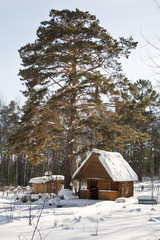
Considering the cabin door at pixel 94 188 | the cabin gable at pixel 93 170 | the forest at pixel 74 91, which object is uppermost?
the forest at pixel 74 91

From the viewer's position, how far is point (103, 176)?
64.8 ft

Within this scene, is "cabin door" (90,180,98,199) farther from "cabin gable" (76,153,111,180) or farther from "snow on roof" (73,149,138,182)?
"snow on roof" (73,149,138,182)

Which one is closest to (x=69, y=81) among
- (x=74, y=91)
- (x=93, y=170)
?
(x=74, y=91)

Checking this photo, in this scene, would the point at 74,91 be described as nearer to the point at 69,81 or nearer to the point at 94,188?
the point at 69,81

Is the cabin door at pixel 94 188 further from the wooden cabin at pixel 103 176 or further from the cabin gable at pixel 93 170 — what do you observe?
the cabin gable at pixel 93 170

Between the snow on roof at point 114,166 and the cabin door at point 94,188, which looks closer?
the snow on roof at point 114,166

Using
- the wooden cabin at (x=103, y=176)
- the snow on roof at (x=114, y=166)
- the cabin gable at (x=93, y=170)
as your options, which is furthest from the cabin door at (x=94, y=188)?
the snow on roof at (x=114, y=166)

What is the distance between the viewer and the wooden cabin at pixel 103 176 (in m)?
19.5

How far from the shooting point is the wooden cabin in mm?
19484

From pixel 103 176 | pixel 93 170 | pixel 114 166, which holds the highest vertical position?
pixel 114 166

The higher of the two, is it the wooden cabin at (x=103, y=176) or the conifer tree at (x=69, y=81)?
the conifer tree at (x=69, y=81)

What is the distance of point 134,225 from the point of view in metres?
7.05

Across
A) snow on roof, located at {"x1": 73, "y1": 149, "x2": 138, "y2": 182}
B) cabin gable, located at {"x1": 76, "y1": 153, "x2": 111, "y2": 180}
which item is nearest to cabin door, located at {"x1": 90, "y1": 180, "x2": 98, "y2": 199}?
cabin gable, located at {"x1": 76, "y1": 153, "x2": 111, "y2": 180}

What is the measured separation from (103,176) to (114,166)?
62.8 inches
